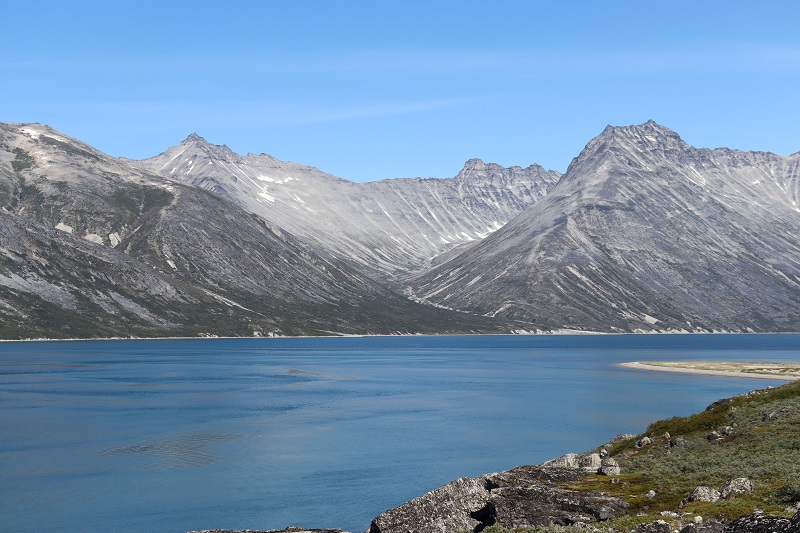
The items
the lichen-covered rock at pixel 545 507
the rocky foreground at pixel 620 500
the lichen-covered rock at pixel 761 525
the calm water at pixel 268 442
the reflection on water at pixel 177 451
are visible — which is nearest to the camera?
the lichen-covered rock at pixel 761 525

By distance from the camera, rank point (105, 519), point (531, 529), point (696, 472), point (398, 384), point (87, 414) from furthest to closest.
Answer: point (398, 384) < point (87, 414) < point (105, 519) < point (696, 472) < point (531, 529)

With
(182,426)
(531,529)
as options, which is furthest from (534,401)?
(531,529)

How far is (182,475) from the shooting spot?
85750mm

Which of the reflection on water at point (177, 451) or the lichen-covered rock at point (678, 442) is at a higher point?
the lichen-covered rock at point (678, 442)

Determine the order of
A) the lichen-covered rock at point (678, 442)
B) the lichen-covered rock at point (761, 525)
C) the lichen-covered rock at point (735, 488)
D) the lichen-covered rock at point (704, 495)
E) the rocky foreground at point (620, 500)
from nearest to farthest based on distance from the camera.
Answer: the lichen-covered rock at point (761, 525) → the rocky foreground at point (620, 500) → the lichen-covered rock at point (704, 495) → the lichen-covered rock at point (735, 488) → the lichen-covered rock at point (678, 442)

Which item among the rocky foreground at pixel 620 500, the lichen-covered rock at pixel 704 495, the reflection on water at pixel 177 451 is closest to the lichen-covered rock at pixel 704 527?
the rocky foreground at pixel 620 500

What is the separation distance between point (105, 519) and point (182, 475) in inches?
727

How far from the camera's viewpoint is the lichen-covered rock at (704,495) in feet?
114

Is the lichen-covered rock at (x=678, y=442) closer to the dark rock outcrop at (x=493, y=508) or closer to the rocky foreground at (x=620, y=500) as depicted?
the rocky foreground at (x=620, y=500)

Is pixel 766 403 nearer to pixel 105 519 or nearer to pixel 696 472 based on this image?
pixel 696 472

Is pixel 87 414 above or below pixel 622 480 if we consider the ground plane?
below

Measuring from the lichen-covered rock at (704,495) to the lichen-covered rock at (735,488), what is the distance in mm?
270

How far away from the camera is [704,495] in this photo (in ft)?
115

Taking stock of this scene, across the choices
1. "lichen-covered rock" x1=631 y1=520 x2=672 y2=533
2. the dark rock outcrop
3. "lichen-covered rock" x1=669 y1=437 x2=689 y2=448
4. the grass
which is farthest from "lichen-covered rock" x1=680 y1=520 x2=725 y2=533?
"lichen-covered rock" x1=669 y1=437 x2=689 y2=448
